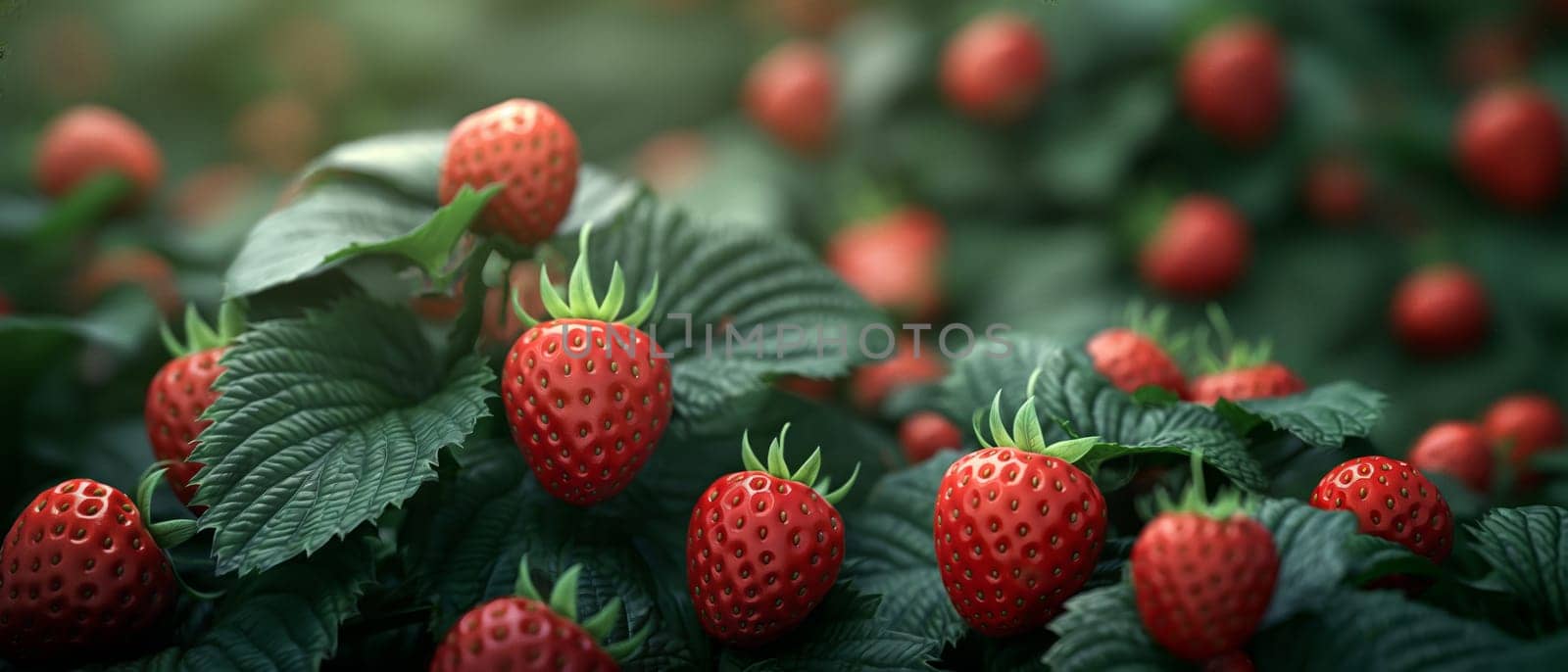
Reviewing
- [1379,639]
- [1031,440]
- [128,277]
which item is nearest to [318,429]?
[1031,440]

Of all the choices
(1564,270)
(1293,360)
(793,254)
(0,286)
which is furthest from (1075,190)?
(0,286)

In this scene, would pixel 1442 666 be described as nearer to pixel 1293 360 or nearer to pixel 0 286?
pixel 1293 360

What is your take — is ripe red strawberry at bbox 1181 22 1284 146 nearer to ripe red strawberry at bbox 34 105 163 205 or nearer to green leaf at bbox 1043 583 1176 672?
green leaf at bbox 1043 583 1176 672

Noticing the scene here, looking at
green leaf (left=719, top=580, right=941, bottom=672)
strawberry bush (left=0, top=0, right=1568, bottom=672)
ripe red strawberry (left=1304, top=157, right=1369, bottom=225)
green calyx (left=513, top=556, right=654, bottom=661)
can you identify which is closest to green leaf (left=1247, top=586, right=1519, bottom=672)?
strawberry bush (left=0, top=0, right=1568, bottom=672)

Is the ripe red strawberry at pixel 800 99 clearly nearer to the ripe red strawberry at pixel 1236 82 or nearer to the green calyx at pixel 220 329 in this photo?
the ripe red strawberry at pixel 1236 82

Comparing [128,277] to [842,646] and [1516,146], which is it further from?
[1516,146]

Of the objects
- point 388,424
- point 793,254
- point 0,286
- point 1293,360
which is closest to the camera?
point 388,424
